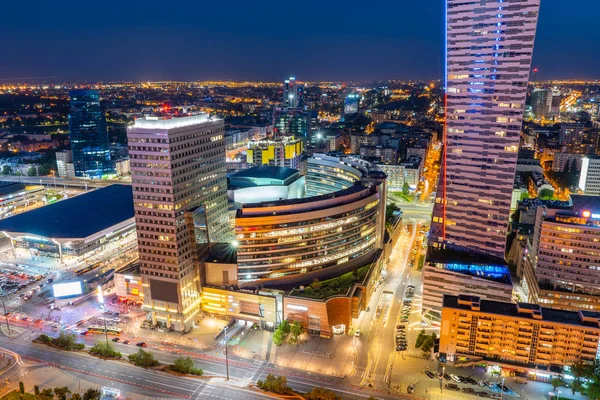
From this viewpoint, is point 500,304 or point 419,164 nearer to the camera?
point 500,304

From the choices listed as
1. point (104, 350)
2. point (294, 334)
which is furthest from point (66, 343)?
point (294, 334)

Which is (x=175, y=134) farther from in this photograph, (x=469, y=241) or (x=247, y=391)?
(x=469, y=241)

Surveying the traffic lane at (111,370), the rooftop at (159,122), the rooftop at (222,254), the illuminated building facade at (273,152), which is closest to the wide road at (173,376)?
the traffic lane at (111,370)

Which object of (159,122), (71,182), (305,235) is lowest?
(71,182)

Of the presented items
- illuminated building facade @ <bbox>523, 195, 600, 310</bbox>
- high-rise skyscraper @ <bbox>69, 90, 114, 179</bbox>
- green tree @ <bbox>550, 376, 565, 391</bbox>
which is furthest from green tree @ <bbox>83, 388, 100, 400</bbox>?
high-rise skyscraper @ <bbox>69, 90, 114, 179</bbox>

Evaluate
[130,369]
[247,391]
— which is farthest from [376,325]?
[130,369]

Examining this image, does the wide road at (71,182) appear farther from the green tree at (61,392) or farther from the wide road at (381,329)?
the green tree at (61,392)

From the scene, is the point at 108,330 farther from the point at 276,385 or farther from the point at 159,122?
the point at 159,122
